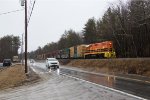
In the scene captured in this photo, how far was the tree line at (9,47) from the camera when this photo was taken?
172 m

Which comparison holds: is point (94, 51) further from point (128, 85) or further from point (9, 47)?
point (9, 47)

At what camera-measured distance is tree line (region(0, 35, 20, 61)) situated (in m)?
172

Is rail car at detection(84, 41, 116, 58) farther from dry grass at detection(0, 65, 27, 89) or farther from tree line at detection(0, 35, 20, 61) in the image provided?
tree line at detection(0, 35, 20, 61)

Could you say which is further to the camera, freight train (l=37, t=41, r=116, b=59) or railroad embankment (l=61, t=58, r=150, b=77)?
freight train (l=37, t=41, r=116, b=59)

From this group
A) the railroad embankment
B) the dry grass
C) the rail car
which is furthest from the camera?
the rail car

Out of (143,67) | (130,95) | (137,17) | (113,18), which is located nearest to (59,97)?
(130,95)

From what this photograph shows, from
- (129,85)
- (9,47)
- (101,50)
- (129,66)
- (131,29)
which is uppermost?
(9,47)

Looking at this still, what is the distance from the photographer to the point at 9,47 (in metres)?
177

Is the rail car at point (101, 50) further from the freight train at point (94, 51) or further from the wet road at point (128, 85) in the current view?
the wet road at point (128, 85)

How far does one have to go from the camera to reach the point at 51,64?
192ft

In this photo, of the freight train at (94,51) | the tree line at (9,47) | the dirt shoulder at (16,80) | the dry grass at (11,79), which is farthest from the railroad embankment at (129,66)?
the tree line at (9,47)

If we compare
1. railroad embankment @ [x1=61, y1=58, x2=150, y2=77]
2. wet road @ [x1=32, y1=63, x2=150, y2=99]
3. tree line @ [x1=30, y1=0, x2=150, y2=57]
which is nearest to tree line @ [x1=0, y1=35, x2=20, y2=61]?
tree line @ [x1=30, y1=0, x2=150, y2=57]

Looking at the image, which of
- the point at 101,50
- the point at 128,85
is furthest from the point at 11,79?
the point at 101,50

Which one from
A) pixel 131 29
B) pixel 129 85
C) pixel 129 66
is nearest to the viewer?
pixel 129 85
